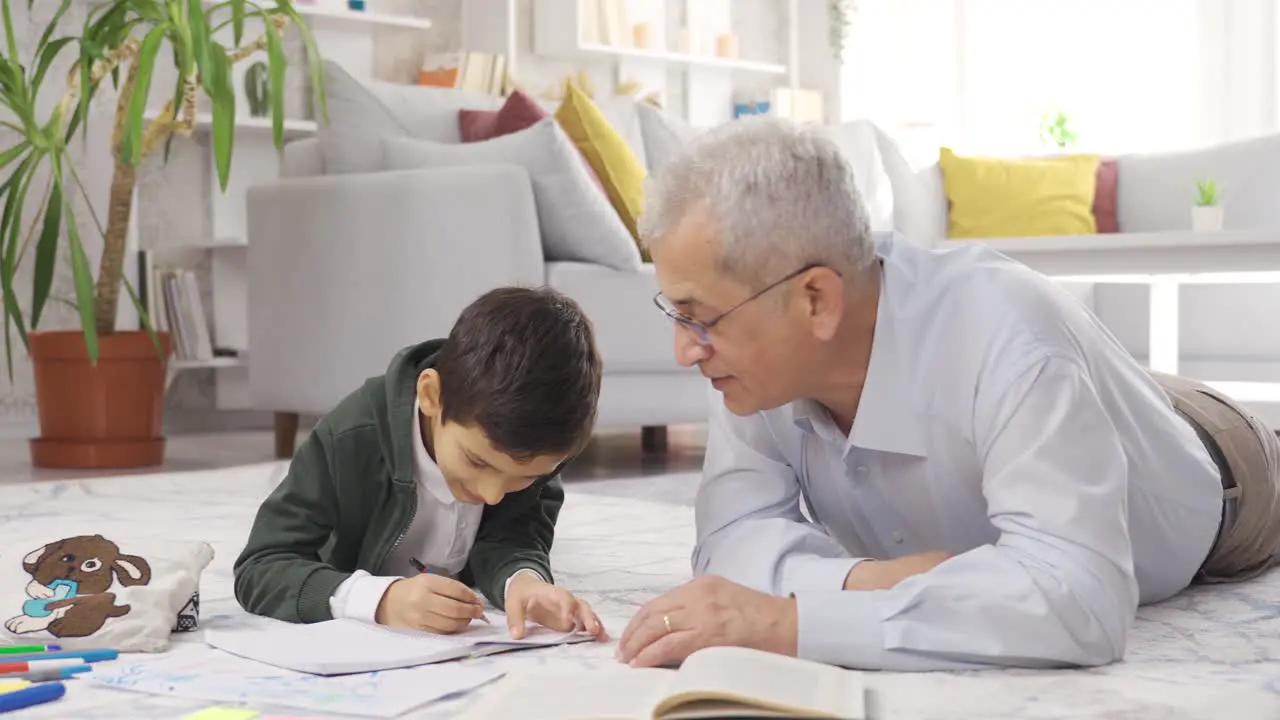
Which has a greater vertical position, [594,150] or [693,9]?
[693,9]

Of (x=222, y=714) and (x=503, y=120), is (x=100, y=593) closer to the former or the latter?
(x=222, y=714)

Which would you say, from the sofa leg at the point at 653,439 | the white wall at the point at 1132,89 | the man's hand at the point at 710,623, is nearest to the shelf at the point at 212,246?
the sofa leg at the point at 653,439

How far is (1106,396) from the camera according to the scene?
1.57 metres

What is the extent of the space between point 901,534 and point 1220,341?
320cm

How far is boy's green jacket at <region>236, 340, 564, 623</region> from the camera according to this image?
68.2 inches

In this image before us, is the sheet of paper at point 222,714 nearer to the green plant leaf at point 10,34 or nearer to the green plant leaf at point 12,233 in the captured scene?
the green plant leaf at point 12,233

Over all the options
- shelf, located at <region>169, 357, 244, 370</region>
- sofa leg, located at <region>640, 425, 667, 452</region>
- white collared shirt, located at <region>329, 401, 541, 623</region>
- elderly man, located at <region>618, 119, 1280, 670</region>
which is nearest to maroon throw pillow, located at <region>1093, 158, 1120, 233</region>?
sofa leg, located at <region>640, 425, 667, 452</region>

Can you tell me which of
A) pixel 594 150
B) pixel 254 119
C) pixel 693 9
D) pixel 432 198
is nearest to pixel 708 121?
pixel 693 9

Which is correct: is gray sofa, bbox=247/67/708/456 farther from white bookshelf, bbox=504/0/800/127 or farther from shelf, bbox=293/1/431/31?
white bookshelf, bbox=504/0/800/127

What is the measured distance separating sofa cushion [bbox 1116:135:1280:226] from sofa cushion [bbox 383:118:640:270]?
2060 millimetres

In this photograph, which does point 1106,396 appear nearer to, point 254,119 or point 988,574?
point 988,574

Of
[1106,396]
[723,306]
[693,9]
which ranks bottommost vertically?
[1106,396]

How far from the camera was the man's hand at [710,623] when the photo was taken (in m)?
1.37

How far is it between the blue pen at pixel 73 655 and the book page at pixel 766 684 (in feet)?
2.12
